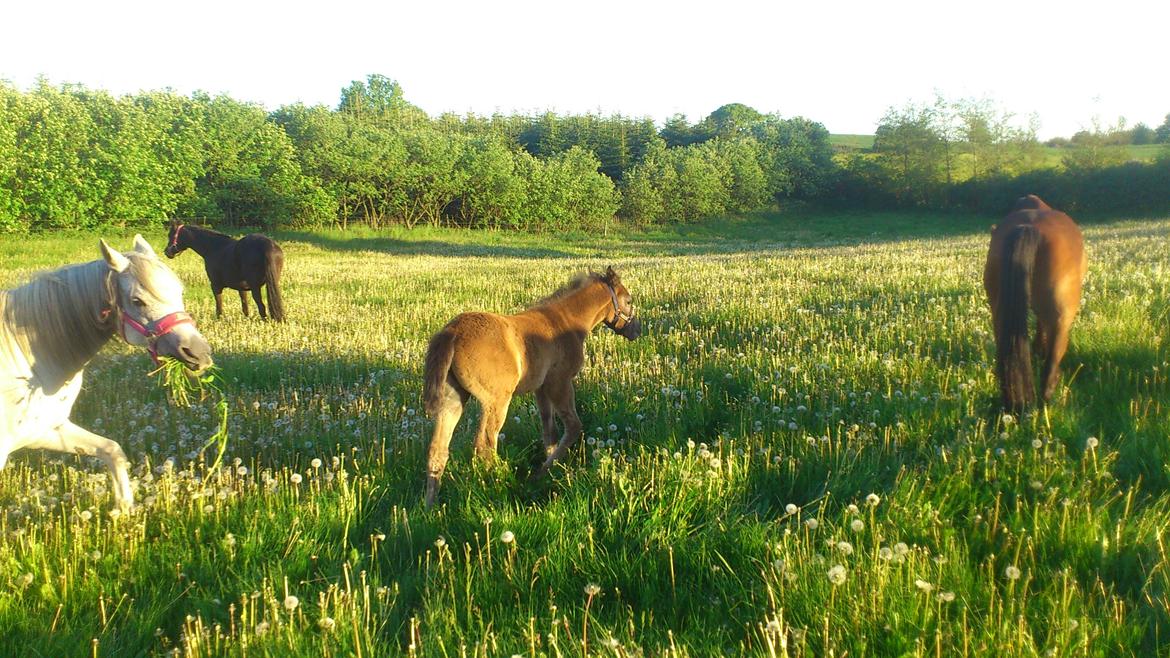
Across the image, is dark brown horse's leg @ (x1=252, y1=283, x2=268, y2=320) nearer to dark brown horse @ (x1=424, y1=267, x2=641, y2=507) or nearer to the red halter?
dark brown horse @ (x1=424, y1=267, x2=641, y2=507)

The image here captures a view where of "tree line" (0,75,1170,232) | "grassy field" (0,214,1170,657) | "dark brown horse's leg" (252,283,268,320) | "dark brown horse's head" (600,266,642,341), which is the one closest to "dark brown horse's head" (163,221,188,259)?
"dark brown horse's leg" (252,283,268,320)

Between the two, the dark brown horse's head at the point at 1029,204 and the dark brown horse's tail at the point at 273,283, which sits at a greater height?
the dark brown horse's head at the point at 1029,204

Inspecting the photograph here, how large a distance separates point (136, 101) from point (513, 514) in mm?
50634

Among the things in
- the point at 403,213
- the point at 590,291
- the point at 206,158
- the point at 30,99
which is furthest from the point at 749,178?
the point at 590,291

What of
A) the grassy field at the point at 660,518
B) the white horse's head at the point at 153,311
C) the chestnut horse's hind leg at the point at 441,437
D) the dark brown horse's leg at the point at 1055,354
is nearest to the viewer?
the grassy field at the point at 660,518

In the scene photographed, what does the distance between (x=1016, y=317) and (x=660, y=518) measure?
3.54 metres

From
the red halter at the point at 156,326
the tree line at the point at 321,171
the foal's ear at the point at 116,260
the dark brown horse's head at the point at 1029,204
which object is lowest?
the red halter at the point at 156,326

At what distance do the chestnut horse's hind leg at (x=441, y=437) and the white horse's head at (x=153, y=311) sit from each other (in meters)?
1.52

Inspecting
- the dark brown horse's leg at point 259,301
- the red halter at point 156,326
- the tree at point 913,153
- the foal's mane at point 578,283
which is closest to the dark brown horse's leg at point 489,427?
the foal's mane at point 578,283

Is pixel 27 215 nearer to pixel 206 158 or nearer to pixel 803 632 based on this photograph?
pixel 206 158

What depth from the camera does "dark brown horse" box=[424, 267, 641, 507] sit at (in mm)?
4945

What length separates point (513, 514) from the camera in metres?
4.01

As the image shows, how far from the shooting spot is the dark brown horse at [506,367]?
4.95 meters

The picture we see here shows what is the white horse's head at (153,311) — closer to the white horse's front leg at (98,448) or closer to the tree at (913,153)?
the white horse's front leg at (98,448)
